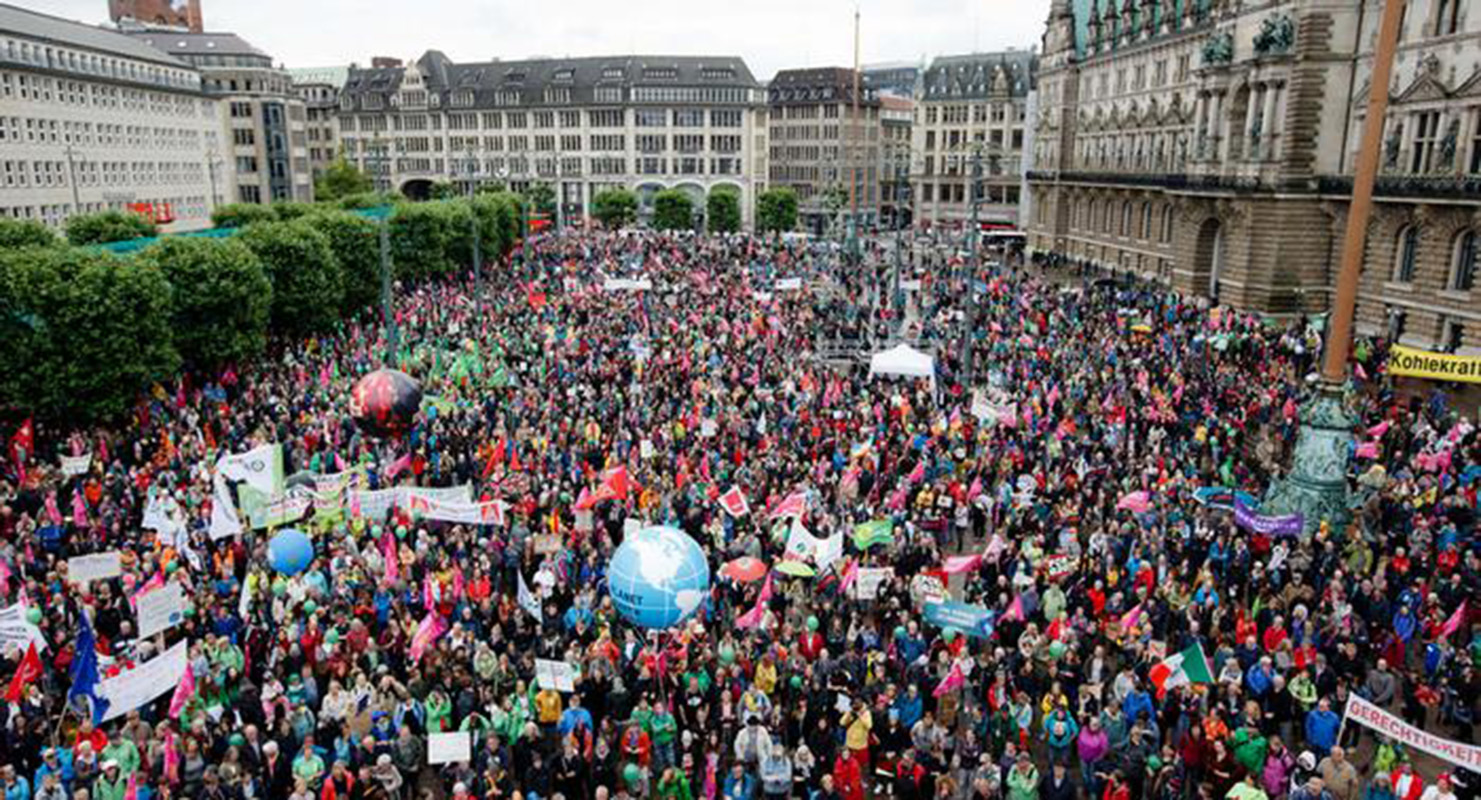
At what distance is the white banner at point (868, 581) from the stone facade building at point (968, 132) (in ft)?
332

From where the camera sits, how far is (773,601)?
18391mm

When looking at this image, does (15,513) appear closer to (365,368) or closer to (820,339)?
(365,368)

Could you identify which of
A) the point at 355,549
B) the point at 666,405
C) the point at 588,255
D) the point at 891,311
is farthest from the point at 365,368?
the point at 588,255

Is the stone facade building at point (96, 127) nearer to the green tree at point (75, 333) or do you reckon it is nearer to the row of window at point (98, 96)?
the row of window at point (98, 96)

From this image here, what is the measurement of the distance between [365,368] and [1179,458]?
26.6 m

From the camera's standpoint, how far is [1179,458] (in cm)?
2603

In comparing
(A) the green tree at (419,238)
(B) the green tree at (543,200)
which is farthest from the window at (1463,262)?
(B) the green tree at (543,200)

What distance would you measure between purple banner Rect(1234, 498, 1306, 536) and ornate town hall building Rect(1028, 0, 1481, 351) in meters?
25.7

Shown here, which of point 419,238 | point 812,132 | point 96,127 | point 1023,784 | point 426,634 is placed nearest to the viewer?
point 1023,784

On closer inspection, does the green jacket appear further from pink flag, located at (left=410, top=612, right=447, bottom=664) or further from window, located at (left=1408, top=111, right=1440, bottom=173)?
window, located at (left=1408, top=111, right=1440, bottom=173)

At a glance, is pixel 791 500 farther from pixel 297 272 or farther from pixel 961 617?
pixel 297 272

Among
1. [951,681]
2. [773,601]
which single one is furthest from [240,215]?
[951,681]

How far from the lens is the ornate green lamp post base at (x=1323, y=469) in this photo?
2322 centimetres

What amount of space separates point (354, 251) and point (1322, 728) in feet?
139
